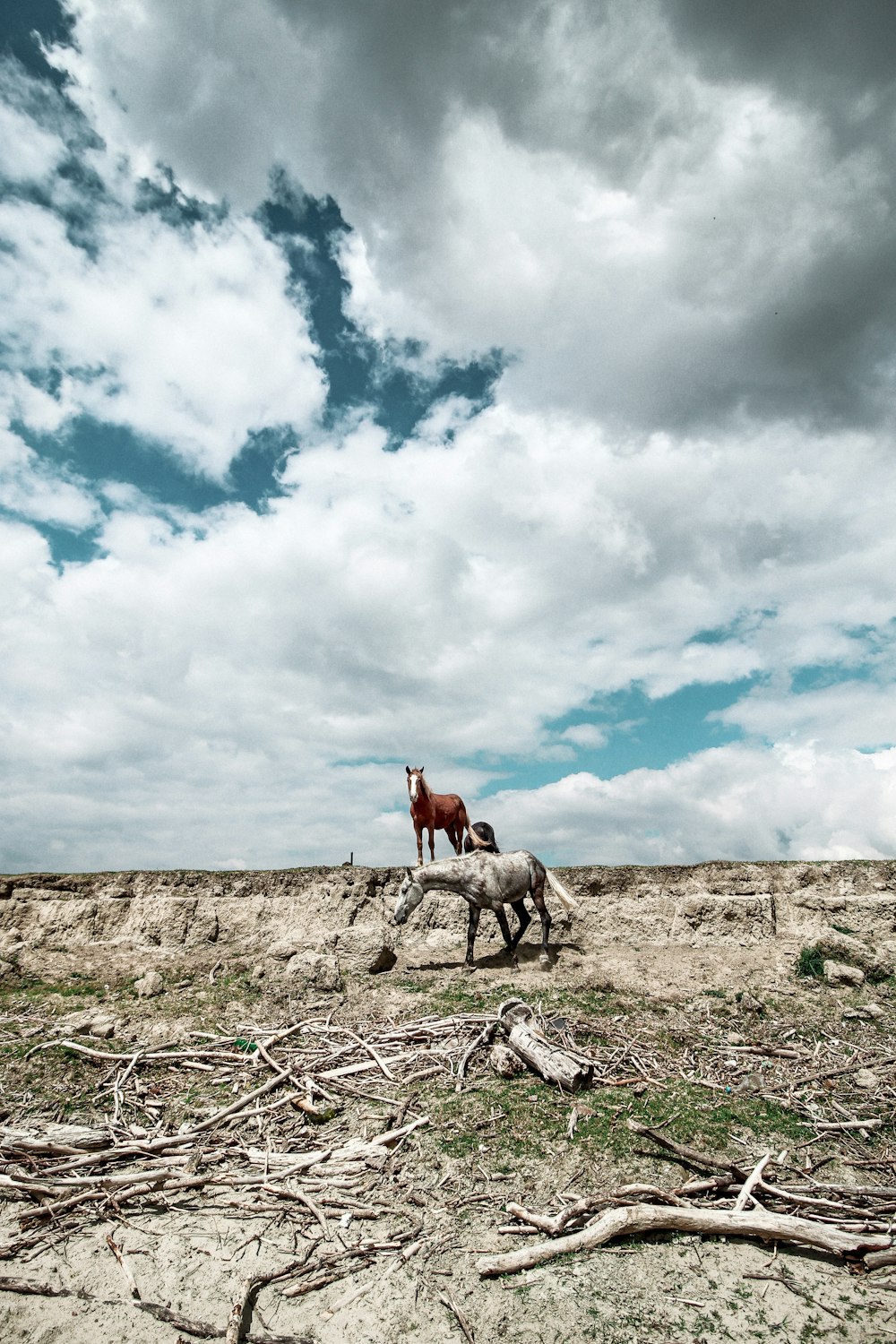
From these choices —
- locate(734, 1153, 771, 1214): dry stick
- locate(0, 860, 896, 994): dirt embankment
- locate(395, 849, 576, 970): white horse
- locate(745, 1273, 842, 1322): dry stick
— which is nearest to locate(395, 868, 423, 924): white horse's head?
locate(395, 849, 576, 970): white horse

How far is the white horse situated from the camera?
42.7 ft

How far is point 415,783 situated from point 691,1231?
1030cm

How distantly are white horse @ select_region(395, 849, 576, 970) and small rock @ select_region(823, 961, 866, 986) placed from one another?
14.6 ft

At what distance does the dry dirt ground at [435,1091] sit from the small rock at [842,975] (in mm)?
233

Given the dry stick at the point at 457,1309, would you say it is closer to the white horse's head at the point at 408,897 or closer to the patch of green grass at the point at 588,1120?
the patch of green grass at the point at 588,1120

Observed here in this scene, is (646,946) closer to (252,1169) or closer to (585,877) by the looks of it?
(585,877)

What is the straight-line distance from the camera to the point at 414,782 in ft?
50.4

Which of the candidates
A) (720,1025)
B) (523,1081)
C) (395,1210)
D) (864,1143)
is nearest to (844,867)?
(720,1025)

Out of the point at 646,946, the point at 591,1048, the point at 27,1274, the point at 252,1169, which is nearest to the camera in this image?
the point at 27,1274

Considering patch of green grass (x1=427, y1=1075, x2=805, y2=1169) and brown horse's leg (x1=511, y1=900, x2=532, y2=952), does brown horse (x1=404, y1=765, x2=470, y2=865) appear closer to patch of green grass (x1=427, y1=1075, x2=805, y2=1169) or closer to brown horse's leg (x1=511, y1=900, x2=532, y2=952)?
brown horse's leg (x1=511, y1=900, x2=532, y2=952)

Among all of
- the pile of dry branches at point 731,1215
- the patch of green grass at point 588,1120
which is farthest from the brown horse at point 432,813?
the pile of dry branches at point 731,1215

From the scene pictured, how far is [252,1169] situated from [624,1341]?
4161 mm

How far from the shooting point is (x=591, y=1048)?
29.9ft

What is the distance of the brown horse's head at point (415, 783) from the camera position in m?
15.3
